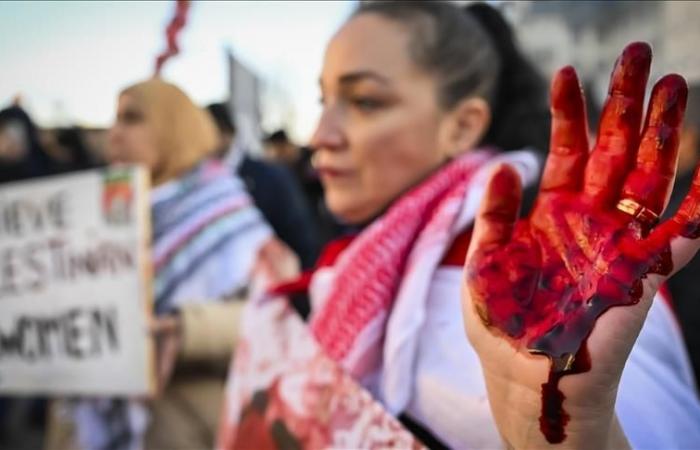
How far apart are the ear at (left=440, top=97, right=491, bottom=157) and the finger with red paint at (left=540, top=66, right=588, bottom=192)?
0.40 metres

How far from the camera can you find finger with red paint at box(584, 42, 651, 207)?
52 centimetres

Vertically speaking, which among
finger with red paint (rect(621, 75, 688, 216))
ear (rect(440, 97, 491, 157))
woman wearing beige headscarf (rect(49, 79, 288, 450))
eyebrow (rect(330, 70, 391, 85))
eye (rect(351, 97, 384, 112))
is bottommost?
woman wearing beige headscarf (rect(49, 79, 288, 450))

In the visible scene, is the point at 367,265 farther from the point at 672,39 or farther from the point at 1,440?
the point at 1,440

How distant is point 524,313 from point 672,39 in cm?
26

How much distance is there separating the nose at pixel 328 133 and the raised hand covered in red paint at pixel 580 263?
32 centimetres

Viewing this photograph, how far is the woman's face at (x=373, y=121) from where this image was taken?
2.81ft

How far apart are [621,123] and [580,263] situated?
0.32ft

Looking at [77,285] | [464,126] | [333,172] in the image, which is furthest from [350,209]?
[77,285]

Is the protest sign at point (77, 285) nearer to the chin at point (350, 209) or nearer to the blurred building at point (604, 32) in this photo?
the chin at point (350, 209)

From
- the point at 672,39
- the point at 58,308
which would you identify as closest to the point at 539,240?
the point at 672,39

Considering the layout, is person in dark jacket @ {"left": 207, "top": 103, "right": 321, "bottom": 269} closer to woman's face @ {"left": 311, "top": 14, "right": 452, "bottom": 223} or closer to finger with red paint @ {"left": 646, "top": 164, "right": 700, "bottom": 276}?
woman's face @ {"left": 311, "top": 14, "right": 452, "bottom": 223}

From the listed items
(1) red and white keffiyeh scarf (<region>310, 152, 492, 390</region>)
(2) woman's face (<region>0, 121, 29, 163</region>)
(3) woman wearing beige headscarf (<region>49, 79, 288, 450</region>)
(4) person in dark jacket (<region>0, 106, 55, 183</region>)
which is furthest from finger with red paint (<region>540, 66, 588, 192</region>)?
(3) woman wearing beige headscarf (<region>49, 79, 288, 450</region>)

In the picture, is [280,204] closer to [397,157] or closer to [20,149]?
[20,149]

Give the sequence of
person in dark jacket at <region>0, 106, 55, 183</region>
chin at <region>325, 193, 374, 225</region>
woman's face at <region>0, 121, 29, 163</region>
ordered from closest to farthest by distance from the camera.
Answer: chin at <region>325, 193, 374, 225</region>, person in dark jacket at <region>0, 106, 55, 183</region>, woman's face at <region>0, 121, 29, 163</region>
